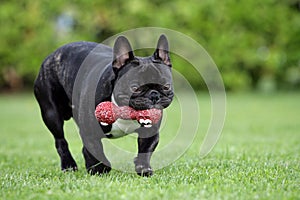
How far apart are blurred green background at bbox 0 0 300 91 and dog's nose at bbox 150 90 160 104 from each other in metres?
19.8

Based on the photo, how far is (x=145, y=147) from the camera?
15.4 ft

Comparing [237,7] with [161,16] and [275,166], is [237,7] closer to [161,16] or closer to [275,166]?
[161,16]

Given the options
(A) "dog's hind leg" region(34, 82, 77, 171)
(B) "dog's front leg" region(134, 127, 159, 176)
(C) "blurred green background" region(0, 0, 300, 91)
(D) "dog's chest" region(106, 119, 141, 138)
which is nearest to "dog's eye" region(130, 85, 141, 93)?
(D) "dog's chest" region(106, 119, 141, 138)

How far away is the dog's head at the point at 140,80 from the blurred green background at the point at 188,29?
1963cm

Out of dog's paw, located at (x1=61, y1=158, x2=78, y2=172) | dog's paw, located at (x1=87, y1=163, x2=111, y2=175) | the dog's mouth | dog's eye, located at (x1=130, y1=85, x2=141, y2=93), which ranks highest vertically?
dog's eye, located at (x1=130, y1=85, x2=141, y2=93)

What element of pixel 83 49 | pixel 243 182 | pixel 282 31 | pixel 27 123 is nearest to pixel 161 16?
pixel 282 31

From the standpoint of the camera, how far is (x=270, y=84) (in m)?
29.1

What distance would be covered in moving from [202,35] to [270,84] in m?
6.21

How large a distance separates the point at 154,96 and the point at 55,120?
1585 millimetres

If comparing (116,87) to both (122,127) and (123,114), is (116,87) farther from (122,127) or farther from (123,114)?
(122,127)

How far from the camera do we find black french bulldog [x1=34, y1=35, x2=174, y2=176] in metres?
4.24

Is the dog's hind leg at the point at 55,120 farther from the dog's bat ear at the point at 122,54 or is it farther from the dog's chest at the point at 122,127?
the dog's bat ear at the point at 122,54

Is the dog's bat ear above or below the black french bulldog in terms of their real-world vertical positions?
above

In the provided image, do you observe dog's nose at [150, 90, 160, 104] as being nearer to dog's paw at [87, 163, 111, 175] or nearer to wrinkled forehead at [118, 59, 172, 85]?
wrinkled forehead at [118, 59, 172, 85]
